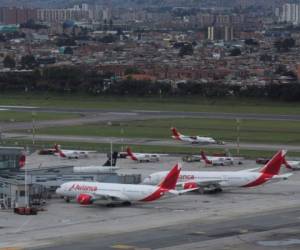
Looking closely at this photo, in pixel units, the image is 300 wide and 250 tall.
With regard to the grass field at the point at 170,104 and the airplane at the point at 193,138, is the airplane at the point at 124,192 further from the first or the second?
the grass field at the point at 170,104

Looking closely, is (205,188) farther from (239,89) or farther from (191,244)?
(239,89)

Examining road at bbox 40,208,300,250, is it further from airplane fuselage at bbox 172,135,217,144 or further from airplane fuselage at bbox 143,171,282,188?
airplane fuselage at bbox 172,135,217,144

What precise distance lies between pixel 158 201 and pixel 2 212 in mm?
11413

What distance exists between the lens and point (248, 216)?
83500 millimetres

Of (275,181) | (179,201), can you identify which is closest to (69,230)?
(179,201)

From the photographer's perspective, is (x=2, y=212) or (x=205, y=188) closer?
(x=2, y=212)

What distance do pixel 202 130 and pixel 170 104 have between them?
38.5 meters

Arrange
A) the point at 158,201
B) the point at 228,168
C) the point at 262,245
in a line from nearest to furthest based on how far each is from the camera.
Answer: the point at 262,245 < the point at 158,201 < the point at 228,168

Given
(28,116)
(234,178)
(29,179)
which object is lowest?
(28,116)

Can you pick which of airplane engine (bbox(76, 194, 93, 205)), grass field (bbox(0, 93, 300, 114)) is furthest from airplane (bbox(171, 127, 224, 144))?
airplane engine (bbox(76, 194, 93, 205))

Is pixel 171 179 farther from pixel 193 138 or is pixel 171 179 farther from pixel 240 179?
pixel 193 138

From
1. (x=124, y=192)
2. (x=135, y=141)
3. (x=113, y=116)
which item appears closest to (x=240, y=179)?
(x=124, y=192)

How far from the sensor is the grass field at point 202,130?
140038 mm

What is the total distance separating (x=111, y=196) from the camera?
3474 inches
